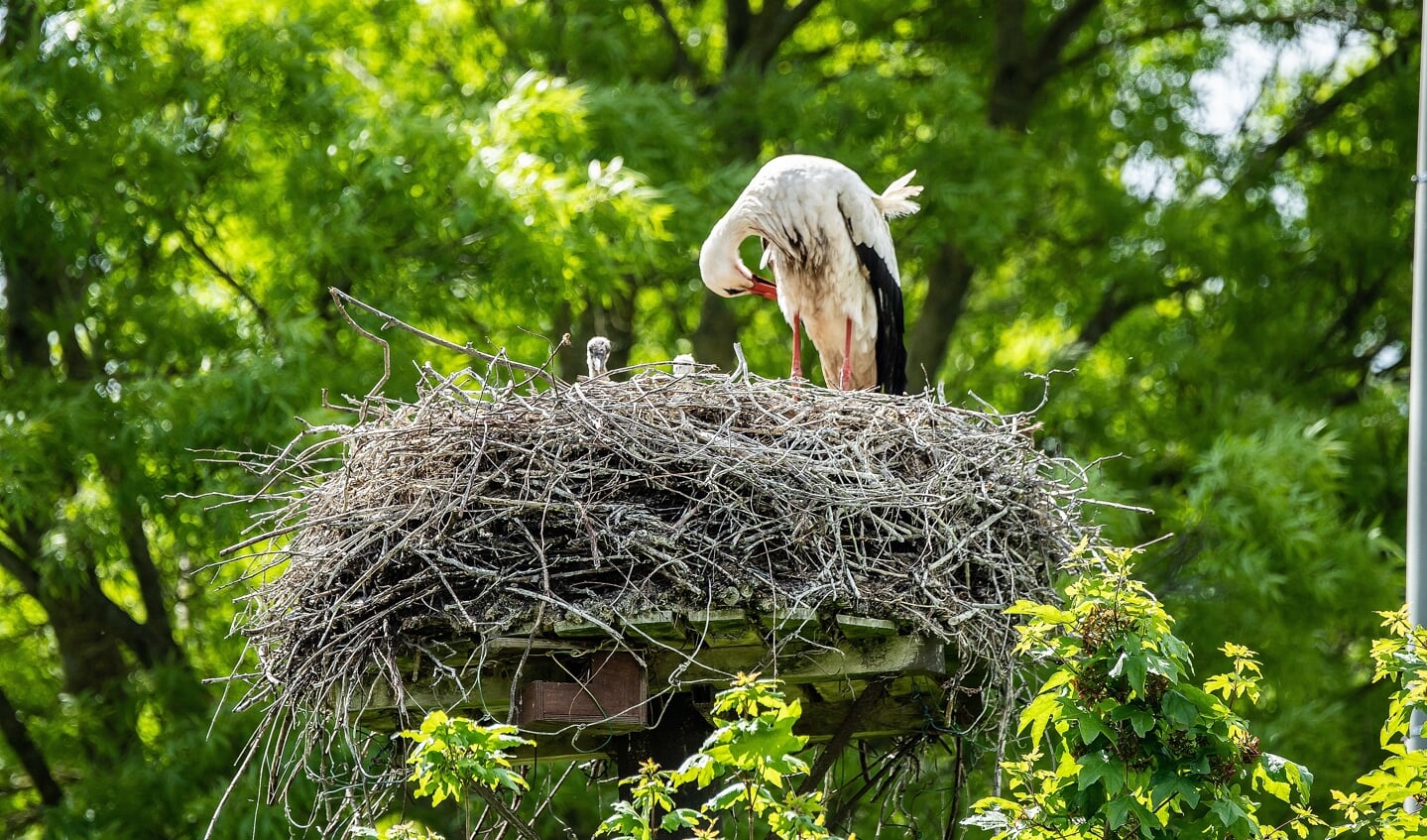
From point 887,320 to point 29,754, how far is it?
5.84m

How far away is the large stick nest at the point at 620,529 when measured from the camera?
16.0ft

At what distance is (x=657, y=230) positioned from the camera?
9922 mm

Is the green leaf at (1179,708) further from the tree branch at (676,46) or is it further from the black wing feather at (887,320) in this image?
the tree branch at (676,46)

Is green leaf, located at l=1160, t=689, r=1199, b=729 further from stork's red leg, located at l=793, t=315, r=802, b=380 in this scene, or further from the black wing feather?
the black wing feather

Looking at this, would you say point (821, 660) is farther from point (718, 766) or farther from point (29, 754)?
point (29, 754)

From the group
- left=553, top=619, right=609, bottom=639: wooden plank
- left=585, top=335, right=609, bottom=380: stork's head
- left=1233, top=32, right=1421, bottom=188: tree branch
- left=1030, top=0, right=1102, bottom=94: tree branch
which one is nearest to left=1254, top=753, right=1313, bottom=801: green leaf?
left=553, top=619, right=609, bottom=639: wooden plank

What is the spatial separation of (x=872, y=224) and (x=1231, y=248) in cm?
612

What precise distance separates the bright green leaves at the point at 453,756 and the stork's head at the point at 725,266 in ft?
12.0

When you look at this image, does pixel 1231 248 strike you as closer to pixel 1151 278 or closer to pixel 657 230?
pixel 1151 278

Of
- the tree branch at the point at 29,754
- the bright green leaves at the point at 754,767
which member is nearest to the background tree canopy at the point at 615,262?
the tree branch at the point at 29,754

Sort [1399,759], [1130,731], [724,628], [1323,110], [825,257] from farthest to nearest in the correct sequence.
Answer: [1323,110]
[825,257]
[724,628]
[1399,759]
[1130,731]

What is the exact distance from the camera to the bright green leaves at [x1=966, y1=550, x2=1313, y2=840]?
14.1 feet

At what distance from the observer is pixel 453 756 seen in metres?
4.23

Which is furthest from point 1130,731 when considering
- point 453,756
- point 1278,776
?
point 453,756
